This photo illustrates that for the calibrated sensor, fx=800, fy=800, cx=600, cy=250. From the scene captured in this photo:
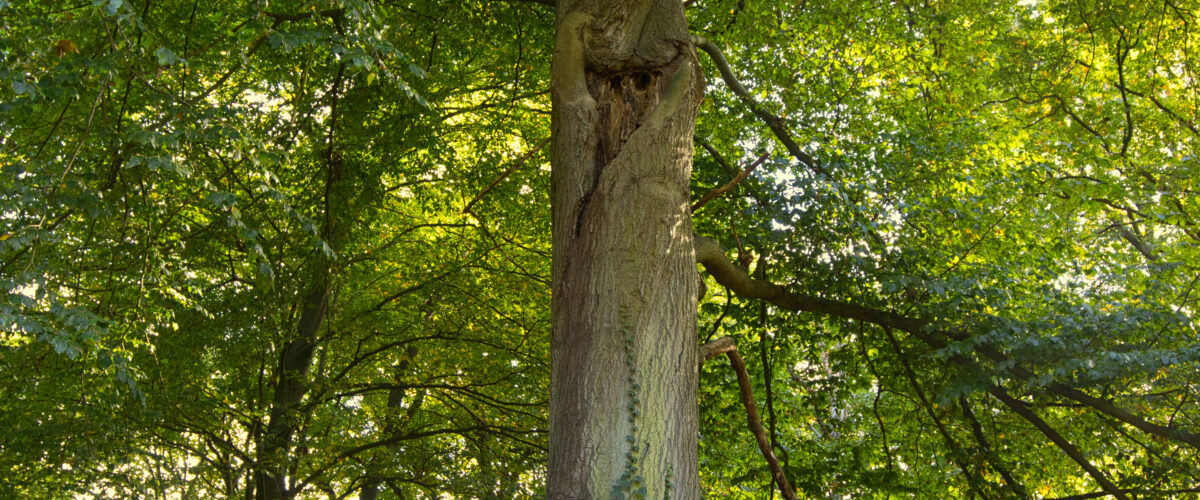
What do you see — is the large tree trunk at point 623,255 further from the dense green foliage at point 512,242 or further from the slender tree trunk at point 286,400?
the slender tree trunk at point 286,400

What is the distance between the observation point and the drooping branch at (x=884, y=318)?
14.8 feet

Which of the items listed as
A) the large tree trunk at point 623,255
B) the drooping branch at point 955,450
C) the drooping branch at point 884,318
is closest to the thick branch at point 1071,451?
the drooping branch at point 884,318

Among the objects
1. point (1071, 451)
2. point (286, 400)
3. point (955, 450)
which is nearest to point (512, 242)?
point (286, 400)

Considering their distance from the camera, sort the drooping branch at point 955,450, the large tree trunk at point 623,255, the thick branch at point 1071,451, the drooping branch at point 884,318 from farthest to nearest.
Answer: the drooping branch at point 955,450, the thick branch at point 1071,451, the drooping branch at point 884,318, the large tree trunk at point 623,255

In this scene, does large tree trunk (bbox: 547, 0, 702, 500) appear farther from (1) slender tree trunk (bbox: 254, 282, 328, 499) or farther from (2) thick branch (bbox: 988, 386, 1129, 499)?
(1) slender tree trunk (bbox: 254, 282, 328, 499)

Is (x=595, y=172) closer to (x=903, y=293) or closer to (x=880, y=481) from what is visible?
(x=903, y=293)

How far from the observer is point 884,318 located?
5414mm

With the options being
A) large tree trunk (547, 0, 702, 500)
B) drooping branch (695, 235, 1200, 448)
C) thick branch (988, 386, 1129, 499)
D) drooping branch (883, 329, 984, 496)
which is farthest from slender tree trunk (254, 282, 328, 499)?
thick branch (988, 386, 1129, 499)

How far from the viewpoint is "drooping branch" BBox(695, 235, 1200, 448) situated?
14.8 feet

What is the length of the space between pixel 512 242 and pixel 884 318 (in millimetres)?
4302

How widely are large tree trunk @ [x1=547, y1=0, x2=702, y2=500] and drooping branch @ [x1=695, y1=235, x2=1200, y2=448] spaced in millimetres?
858

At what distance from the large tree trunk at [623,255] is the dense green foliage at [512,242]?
895 mm

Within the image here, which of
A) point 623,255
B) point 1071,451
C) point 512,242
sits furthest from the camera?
point 512,242

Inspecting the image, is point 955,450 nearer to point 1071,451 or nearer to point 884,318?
point 1071,451
